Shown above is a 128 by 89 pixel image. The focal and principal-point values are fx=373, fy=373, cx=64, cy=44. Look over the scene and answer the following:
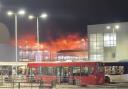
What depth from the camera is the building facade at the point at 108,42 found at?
281ft

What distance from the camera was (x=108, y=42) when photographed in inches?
3497

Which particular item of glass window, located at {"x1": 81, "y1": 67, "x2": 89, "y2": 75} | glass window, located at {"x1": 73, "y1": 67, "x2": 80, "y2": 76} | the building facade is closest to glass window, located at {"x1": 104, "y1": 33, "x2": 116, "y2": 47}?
the building facade

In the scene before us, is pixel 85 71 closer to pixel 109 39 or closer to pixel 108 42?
pixel 109 39

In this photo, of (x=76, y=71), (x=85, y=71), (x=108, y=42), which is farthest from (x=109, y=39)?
(x=85, y=71)

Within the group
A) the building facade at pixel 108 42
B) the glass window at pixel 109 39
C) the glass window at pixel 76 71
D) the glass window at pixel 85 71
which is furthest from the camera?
the glass window at pixel 109 39

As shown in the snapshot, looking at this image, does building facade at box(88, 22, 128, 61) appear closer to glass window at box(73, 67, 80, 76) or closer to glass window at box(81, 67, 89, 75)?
glass window at box(73, 67, 80, 76)

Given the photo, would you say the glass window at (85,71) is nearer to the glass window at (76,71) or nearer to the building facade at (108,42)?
the glass window at (76,71)

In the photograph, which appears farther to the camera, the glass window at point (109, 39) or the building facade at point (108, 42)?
the glass window at point (109, 39)

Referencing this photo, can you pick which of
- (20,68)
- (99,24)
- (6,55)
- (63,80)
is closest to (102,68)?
(63,80)

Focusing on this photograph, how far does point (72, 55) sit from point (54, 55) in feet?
19.5

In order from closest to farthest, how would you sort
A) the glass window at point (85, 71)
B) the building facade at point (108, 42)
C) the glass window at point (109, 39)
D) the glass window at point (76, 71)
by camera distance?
the glass window at point (85, 71) → the glass window at point (76, 71) → the building facade at point (108, 42) → the glass window at point (109, 39)

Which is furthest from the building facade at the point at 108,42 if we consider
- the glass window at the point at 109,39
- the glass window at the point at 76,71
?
the glass window at the point at 76,71

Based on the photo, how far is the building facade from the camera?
85750 millimetres

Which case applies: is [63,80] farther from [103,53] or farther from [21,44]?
[21,44]
